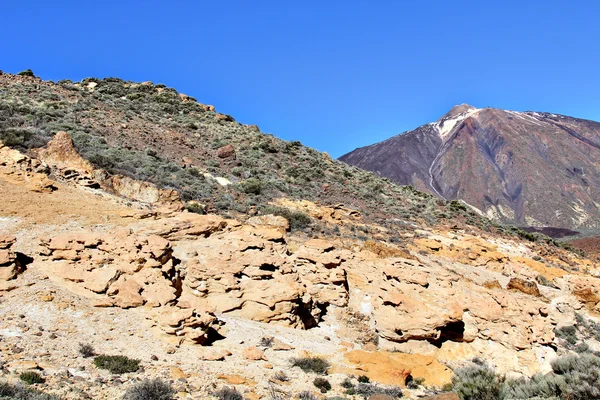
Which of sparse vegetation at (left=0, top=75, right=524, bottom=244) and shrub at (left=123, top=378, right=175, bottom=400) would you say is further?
sparse vegetation at (left=0, top=75, right=524, bottom=244)

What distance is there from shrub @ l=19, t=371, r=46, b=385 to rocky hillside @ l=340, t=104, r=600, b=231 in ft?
257

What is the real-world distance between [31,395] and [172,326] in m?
2.72

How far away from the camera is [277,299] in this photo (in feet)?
30.1

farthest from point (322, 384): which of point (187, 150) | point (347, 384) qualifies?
point (187, 150)

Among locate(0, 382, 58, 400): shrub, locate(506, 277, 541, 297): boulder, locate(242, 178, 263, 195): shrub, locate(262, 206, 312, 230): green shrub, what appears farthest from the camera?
locate(242, 178, 263, 195): shrub

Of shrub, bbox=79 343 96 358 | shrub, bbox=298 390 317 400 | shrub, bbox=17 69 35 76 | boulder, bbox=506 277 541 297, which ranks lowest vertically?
shrub, bbox=298 390 317 400

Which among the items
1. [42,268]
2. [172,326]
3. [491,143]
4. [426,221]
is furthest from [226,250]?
[491,143]

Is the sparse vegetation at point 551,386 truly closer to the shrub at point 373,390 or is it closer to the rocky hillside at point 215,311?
the rocky hillside at point 215,311

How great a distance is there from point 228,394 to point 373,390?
2.29 m

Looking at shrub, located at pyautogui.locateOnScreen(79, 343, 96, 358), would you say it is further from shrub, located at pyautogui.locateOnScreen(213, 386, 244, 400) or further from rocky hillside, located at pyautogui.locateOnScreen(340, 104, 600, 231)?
rocky hillside, located at pyautogui.locateOnScreen(340, 104, 600, 231)

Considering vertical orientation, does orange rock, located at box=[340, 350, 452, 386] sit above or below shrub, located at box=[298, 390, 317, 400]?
above

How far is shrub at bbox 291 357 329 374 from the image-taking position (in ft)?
22.1

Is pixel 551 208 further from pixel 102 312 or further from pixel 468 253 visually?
pixel 102 312

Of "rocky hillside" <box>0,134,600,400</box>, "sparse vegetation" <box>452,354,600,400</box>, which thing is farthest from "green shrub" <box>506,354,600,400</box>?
"rocky hillside" <box>0,134,600,400</box>
